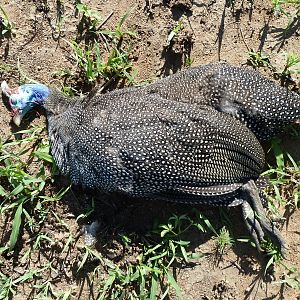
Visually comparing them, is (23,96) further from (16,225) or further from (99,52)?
(16,225)

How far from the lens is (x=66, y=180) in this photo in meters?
3.63

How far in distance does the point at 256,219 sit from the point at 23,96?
1770 millimetres

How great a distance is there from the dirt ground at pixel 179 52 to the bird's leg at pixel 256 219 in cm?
15

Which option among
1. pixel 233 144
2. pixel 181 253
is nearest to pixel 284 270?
pixel 181 253

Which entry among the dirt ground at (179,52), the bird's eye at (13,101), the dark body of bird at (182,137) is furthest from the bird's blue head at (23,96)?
the dark body of bird at (182,137)

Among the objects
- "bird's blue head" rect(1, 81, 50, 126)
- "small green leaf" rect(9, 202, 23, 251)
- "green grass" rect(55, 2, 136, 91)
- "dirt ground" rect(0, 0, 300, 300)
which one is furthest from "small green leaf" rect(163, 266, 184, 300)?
"bird's blue head" rect(1, 81, 50, 126)

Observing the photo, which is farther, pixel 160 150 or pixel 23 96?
pixel 23 96

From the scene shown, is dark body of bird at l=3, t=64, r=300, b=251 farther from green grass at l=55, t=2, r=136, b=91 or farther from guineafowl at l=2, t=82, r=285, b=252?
green grass at l=55, t=2, r=136, b=91

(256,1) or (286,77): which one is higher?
(256,1)

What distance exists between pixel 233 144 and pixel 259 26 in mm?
1043

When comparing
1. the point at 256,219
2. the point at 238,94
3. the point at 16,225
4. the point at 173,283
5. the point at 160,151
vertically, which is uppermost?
the point at 238,94

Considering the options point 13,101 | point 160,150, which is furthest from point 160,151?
point 13,101

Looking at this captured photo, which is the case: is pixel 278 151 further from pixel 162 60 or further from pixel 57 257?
pixel 57 257

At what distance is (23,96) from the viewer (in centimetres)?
351
